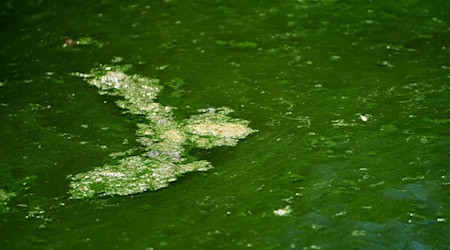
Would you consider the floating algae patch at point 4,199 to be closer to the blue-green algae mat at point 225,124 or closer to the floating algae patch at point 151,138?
the blue-green algae mat at point 225,124

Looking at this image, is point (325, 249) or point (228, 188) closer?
point (325, 249)

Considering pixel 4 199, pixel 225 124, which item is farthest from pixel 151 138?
pixel 4 199

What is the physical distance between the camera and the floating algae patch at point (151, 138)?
2.53 m

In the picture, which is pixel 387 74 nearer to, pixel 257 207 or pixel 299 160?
pixel 299 160

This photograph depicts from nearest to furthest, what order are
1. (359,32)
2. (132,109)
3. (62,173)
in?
1. (62,173)
2. (132,109)
3. (359,32)

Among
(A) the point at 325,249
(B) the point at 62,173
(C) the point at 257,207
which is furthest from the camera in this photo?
(B) the point at 62,173

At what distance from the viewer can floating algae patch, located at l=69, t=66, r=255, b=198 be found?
2531 millimetres

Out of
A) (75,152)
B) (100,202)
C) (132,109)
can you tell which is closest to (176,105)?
(132,109)

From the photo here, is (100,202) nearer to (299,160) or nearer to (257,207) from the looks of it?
(257,207)

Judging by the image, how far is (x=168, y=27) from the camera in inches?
142

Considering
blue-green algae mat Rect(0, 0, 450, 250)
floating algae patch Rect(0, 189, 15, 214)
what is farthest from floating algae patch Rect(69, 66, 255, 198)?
floating algae patch Rect(0, 189, 15, 214)

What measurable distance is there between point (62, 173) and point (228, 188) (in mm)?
551

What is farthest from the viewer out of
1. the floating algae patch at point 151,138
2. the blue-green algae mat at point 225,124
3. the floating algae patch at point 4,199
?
the floating algae patch at point 151,138

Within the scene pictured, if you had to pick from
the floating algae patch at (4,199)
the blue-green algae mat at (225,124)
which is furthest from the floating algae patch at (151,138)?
the floating algae patch at (4,199)
